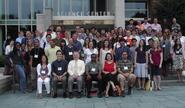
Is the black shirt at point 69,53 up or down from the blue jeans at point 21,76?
up

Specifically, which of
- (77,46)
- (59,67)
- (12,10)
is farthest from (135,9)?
(59,67)

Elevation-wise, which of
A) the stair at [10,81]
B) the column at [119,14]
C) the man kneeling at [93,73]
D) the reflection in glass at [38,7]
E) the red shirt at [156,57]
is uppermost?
the reflection in glass at [38,7]

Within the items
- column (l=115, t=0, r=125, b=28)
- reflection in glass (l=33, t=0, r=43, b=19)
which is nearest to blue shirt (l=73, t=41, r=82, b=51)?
column (l=115, t=0, r=125, b=28)

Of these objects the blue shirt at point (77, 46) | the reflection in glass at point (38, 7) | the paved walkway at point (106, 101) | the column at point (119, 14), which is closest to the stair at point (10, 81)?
the paved walkway at point (106, 101)

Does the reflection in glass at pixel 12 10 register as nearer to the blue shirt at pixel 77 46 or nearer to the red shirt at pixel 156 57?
the blue shirt at pixel 77 46

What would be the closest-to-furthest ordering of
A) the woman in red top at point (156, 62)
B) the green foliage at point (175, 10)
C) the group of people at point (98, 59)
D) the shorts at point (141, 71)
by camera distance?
the group of people at point (98, 59) < the shorts at point (141, 71) < the woman in red top at point (156, 62) < the green foliage at point (175, 10)

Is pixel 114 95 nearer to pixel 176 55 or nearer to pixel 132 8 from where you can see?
pixel 176 55

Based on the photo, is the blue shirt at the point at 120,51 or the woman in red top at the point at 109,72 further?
the blue shirt at the point at 120,51

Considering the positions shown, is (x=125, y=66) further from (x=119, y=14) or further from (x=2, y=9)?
(x=2, y=9)

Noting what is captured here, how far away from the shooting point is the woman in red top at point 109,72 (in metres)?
16.2

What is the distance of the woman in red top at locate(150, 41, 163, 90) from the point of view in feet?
57.9

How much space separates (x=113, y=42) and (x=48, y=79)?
10.6 ft

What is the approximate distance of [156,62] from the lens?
17.7 m

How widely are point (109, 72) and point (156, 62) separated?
2168mm
